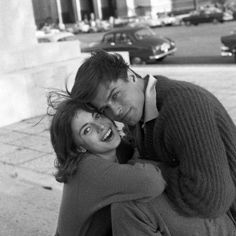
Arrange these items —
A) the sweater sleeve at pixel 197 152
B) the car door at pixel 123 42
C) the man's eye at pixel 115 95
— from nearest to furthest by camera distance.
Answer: the sweater sleeve at pixel 197 152 → the man's eye at pixel 115 95 → the car door at pixel 123 42

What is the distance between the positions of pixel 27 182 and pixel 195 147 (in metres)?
3.41

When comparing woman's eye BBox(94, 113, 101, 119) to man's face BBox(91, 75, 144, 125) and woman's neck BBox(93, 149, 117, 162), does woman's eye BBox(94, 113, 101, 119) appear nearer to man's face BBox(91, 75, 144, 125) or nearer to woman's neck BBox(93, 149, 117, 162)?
man's face BBox(91, 75, 144, 125)

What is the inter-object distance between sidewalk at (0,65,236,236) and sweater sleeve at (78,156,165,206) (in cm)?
67

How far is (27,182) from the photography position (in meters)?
4.92

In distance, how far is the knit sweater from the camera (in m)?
1.77

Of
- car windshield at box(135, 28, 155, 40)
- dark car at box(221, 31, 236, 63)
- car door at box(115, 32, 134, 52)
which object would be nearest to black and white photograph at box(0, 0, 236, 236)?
dark car at box(221, 31, 236, 63)

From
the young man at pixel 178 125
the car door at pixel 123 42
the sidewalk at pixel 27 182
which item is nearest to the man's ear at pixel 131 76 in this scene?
the young man at pixel 178 125

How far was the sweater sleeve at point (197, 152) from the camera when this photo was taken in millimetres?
1766

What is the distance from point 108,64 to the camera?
186 cm

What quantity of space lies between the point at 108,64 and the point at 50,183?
120 inches

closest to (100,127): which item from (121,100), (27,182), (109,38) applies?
(121,100)

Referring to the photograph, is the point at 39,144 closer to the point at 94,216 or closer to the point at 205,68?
the point at 94,216

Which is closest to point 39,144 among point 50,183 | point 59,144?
point 50,183

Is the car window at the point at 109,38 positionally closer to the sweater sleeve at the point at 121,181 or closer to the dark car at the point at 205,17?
the sweater sleeve at the point at 121,181
